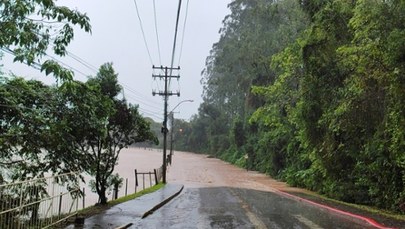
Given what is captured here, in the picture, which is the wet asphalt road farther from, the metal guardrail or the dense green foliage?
the dense green foliage

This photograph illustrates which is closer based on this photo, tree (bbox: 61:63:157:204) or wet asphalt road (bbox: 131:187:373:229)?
wet asphalt road (bbox: 131:187:373:229)

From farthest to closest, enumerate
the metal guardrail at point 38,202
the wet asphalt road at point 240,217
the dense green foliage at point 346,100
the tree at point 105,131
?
1. the dense green foliage at point 346,100
2. the tree at point 105,131
3. the wet asphalt road at point 240,217
4. the metal guardrail at point 38,202

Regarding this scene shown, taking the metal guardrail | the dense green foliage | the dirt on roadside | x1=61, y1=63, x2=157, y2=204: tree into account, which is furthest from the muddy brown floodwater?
the metal guardrail

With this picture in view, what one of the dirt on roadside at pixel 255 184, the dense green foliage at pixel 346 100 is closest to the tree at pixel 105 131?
the dense green foliage at pixel 346 100

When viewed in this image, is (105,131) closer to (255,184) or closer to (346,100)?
(346,100)

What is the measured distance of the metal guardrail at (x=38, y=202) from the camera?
818cm

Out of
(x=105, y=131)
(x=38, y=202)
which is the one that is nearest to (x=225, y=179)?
(x=105, y=131)

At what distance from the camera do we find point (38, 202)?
8.91 meters

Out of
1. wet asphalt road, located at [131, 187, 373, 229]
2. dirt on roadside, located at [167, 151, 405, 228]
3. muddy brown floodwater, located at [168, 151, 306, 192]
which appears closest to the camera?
wet asphalt road, located at [131, 187, 373, 229]

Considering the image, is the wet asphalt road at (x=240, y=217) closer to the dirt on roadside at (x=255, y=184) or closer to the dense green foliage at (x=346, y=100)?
the dirt on roadside at (x=255, y=184)

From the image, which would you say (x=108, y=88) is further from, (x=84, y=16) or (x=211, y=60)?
(x=211, y=60)

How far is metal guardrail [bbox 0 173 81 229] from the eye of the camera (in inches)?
322

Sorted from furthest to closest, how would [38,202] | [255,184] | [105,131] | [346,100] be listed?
[255,184]
[346,100]
[105,131]
[38,202]

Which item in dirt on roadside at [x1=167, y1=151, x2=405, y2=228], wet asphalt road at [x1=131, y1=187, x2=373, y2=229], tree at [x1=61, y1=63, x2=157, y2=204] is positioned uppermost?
tree at [x1=61, y1=63, x2=157, y2=204]
